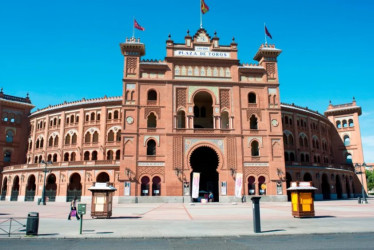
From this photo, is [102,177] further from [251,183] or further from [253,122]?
[253,122]

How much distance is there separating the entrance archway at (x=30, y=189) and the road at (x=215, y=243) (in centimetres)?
4221

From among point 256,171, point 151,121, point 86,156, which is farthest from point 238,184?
point 86,156

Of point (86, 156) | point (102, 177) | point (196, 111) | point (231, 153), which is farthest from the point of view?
point (86, 156)

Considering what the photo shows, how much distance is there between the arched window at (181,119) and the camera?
42.7 m

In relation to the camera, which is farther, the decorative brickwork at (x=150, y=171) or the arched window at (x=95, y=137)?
the arched window at (x=95, y=137)

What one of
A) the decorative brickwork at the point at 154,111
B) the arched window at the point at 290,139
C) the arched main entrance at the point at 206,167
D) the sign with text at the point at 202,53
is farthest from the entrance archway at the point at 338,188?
the decorative brickwork at the point at 154,111

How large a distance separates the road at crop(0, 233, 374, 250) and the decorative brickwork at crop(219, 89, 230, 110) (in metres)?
30.6

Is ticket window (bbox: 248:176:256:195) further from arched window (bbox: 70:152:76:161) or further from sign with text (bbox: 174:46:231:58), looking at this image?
arched window (bbox: 70:152:76:161)

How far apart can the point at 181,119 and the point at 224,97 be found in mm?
7011

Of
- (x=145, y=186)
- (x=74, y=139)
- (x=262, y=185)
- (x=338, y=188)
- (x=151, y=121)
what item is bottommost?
(x=338, y=188)

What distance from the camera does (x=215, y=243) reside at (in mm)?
11430

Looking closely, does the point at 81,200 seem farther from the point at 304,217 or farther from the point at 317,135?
the point at 317,135

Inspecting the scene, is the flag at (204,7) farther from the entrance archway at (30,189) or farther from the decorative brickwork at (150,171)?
the entrance archway at (30,189)

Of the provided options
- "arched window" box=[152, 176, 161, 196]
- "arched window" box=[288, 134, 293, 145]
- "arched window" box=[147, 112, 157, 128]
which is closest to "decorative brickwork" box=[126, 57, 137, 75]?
"arched window" box=[147, 112, 157, 128]
